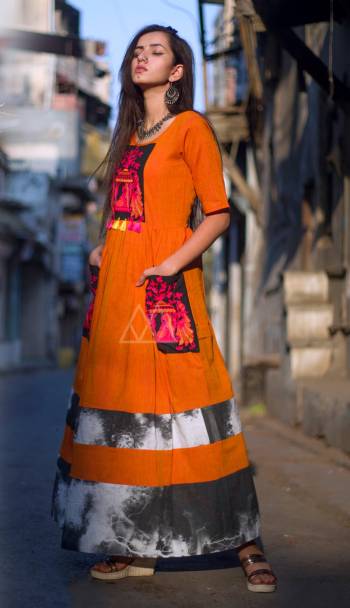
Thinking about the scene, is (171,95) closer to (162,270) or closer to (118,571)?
(162,270)

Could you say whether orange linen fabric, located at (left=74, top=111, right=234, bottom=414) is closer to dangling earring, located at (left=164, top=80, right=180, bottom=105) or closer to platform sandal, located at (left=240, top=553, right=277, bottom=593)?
dangling earring, located at (left=164, top=80, right=180, bottom=105)

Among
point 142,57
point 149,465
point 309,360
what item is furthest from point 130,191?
point 309,360

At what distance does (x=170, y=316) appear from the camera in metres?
3.63

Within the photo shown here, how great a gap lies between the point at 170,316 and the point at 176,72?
908 mm

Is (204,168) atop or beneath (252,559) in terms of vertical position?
atop

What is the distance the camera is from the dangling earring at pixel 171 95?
3836 mm

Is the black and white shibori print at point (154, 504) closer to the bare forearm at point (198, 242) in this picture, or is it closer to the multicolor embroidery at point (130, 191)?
the bare forearm at point (198, 242)

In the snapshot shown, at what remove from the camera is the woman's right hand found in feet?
12.5

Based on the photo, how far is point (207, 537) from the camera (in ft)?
11.6

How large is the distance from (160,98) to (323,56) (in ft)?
24.3

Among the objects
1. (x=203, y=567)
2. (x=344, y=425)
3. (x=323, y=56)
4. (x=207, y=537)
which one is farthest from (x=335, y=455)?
(x=323, y=56)

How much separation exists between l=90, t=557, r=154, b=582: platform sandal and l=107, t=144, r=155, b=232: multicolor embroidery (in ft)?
3.89

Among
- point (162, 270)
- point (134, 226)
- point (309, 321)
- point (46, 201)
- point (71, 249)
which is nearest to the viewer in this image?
point (162, 270)

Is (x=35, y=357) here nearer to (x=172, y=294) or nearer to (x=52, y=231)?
(x=52, y=231)
